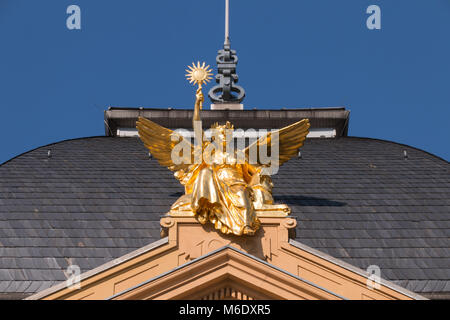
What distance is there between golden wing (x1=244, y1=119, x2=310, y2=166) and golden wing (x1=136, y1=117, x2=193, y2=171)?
1377 millimetres

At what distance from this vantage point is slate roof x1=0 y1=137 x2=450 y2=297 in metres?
30.0

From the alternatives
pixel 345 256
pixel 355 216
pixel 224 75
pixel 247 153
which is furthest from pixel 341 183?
pixel 224 75

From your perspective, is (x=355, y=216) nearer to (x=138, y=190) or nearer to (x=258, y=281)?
(x=138, y=190)

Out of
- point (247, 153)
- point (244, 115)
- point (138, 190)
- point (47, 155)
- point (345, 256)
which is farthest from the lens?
point (244, 115)

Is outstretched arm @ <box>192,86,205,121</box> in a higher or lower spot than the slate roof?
higher

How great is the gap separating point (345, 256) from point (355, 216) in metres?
2.12

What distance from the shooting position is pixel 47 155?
119 ft

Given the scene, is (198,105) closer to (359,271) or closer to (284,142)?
(284,142)

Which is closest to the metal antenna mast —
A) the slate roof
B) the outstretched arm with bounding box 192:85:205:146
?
the slate roof

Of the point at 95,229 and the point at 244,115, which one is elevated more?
the point at 244,115

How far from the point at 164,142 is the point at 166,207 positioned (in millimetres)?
3898

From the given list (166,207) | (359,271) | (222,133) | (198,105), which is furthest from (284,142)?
(166,207)

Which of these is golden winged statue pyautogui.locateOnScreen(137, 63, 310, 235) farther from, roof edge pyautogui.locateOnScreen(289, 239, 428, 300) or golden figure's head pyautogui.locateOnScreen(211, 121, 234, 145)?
roof edge pyautogui.locateOnScreen(289, 239, 428, 300)

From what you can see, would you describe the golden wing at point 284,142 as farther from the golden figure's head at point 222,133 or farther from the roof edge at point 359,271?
the roof edge at point 359,271
